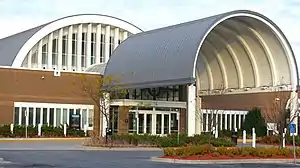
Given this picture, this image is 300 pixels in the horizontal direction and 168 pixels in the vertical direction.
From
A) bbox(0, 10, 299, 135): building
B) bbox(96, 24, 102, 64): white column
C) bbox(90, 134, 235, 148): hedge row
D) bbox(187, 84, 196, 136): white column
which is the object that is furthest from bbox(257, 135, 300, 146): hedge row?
bbox(96, 24, 102, 64): white column

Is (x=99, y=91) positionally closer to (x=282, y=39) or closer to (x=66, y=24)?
(x=66, y=24)

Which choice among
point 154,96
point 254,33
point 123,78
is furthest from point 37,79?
point 254,33

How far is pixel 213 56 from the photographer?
63.4 m

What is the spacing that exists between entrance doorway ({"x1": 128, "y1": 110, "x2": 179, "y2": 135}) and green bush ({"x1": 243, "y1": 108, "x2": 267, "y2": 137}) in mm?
6523

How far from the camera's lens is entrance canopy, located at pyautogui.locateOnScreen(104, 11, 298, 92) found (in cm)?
4600

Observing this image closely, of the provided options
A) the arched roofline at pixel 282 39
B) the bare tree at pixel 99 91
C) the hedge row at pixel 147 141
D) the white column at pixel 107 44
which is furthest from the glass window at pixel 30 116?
the arched roofline at pixel 282 39

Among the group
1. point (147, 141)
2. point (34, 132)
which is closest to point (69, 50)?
point (34, 132)

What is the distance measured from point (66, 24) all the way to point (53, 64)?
421 cm

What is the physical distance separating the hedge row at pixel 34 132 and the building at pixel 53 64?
7.10ft

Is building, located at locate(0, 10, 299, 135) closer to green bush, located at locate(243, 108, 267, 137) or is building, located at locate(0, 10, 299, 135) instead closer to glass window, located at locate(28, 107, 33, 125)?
glass window, located at locate(28, 107, 33, 125)

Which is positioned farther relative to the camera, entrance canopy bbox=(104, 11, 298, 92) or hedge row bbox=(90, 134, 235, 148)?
entrance canopy bbox=(104, 11, 298, 92)

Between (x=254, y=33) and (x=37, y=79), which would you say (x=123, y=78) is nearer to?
(x=37, y=79)

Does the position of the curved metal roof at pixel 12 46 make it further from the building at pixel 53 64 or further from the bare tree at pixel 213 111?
the bare tree at pixel 213 111

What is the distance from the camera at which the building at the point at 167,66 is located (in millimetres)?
47625
